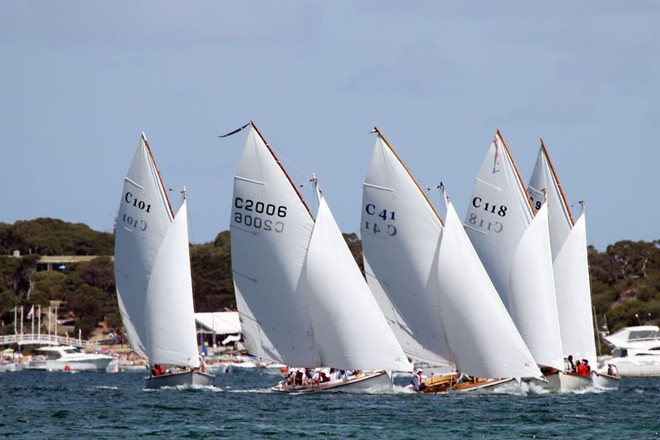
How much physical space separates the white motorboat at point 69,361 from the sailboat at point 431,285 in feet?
253

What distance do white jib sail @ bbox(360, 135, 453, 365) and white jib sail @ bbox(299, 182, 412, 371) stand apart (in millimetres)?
2056

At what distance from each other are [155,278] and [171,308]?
1750 millimetres

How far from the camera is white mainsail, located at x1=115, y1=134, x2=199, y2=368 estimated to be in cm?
7419

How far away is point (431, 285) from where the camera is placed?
68.0m

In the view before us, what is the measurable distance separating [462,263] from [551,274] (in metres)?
6.89

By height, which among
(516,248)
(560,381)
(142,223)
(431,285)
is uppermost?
(142,223)

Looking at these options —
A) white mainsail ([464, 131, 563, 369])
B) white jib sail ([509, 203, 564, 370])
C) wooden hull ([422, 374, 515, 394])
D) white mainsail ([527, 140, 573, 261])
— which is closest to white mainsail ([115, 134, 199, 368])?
wooden hull ([422, 374, 515, 394])

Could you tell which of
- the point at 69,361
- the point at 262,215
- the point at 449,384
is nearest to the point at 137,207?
the point at 262,215

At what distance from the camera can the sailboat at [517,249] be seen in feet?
226

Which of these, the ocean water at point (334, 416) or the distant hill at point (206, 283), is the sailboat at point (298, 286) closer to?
the ocean water at point (334, 416)

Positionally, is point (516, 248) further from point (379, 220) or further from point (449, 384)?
point (379, 220)

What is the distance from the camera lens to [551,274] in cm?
7081

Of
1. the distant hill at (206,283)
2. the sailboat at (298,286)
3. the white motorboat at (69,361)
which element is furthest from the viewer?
the white motorboat at (69,361)

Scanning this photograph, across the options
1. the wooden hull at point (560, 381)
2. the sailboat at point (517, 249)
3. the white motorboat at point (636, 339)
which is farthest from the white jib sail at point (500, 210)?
the white motorboat at point (636, 339)
